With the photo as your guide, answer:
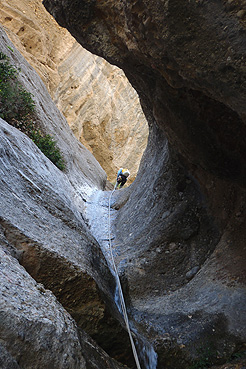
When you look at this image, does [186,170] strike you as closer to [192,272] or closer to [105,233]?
[192,272]

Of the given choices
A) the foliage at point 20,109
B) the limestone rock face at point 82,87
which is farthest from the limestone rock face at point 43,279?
the limestone rock face at point 82,87

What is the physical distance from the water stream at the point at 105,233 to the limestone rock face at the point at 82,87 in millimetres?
11430

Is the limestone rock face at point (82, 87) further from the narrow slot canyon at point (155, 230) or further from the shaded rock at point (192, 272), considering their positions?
the shaded rock at point (192, 272)

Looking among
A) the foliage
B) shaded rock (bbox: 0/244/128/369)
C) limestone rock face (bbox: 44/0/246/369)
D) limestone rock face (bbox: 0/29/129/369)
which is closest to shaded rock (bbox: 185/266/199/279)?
limestone rock face (bbox: 44/0/246/369)

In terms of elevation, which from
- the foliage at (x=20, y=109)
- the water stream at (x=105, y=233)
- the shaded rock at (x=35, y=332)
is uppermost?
the foliage at (x=20, y=109)

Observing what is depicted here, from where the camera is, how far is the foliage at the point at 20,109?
10148 mm

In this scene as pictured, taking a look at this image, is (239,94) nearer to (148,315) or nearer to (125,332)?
(125,332)

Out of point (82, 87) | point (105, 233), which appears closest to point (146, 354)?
point (105, 233)

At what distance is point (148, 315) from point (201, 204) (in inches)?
103

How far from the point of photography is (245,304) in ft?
14.9

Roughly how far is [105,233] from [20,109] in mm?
5358

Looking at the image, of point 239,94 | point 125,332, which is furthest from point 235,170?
point 125,332

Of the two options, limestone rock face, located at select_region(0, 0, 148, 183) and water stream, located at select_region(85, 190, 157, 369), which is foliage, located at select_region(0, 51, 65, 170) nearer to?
water stream, located at select_region(85, 190, 157, 369)

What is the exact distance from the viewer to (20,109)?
10.7m
